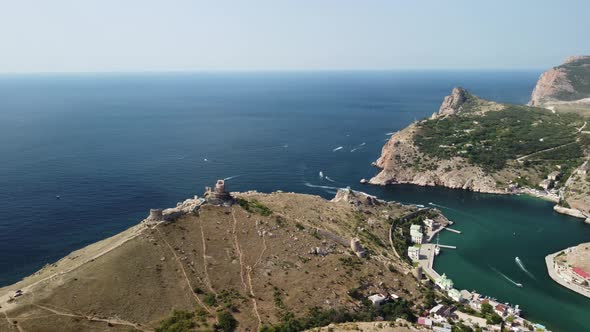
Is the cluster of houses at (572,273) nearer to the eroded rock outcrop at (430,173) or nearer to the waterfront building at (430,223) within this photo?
the waterfront building at (430,223)

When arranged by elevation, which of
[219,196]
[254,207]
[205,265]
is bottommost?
[205,265]

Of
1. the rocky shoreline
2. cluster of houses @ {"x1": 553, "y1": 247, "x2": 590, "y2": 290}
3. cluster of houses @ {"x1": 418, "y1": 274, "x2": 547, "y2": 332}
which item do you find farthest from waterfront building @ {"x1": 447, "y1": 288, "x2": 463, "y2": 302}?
the rocky shoreline

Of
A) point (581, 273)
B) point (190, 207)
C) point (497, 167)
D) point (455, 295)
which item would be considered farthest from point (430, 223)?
point (190, 207)

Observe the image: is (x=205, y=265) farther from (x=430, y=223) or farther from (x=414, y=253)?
(x=430, y=223)

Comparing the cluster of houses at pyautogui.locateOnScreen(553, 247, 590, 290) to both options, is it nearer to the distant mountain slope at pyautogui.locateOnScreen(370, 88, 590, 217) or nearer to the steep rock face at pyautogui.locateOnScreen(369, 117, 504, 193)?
the distant mountain slope at pyautogui.locateOnScreen(370, 88, 590, 217)

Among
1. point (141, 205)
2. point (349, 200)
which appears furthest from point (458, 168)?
point (141, 205)

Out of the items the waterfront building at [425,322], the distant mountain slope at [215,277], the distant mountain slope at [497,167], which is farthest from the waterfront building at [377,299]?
the distant mountain slope at [497,167]

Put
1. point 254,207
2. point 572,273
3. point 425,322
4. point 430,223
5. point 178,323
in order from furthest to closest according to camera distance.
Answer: point 430,223
point 572,273
point 254,207
point 425,322
point 178,323
